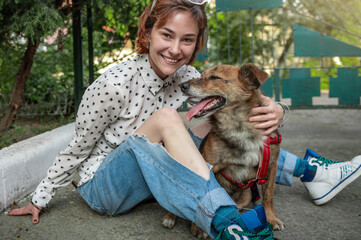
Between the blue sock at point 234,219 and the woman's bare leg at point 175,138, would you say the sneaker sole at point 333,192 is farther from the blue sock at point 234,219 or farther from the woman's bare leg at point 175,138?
the woman's bare leg at point 175,138

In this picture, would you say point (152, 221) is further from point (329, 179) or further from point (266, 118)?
point (329, 179)

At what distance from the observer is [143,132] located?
2113 millimetres

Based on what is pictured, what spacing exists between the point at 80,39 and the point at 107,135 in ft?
7.77

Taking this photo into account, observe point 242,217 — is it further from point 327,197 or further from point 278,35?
point 278,35

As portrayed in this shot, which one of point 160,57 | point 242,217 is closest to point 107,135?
point 160,57

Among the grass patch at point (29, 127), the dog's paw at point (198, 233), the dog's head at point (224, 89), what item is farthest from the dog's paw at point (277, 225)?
the grass patch at point (29, 127)

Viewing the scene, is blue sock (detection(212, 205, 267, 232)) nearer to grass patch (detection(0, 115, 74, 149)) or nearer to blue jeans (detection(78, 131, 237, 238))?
blue jeans (detection(78, 131, 237, 238))

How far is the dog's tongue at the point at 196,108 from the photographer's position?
2253 millimetres

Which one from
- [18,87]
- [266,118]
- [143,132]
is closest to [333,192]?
[266,118]

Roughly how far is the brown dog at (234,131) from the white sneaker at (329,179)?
43 cm

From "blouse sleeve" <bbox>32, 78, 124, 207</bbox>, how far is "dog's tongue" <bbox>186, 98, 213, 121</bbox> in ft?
1.44

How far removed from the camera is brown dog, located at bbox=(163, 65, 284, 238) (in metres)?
2.28

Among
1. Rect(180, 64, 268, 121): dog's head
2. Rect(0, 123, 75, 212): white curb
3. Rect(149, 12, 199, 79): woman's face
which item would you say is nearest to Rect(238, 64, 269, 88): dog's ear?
Rect(180, 64, 268, 121): dog's head

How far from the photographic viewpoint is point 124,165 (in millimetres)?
2127
